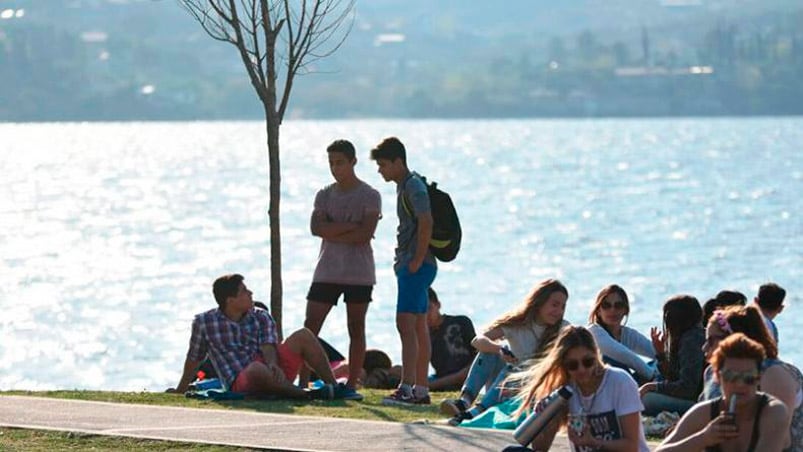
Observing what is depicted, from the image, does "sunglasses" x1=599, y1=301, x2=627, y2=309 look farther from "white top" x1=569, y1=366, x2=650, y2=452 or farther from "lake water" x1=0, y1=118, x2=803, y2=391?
"lake water" x1=0, y1=118, x2=803, y2=391

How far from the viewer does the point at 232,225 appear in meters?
72.1

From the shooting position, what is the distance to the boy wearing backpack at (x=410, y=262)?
1284 cm

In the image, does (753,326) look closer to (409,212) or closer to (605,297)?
(605,297)

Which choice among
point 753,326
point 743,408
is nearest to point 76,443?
point 753,326

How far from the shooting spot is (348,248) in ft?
44.6

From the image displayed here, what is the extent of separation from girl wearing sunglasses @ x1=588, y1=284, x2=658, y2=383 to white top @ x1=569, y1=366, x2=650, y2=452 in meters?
3.30

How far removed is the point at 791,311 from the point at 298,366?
84.8 ft

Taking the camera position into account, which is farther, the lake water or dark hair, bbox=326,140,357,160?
the lake water

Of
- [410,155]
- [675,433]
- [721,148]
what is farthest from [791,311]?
[721,148]

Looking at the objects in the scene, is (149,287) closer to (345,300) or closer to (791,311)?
(791,311)

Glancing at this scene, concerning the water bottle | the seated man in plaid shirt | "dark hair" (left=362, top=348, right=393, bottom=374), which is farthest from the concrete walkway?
"dark hair" (left=362, top=348, right=393, bottom=374)

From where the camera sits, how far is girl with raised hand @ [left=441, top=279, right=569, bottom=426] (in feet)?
38.2

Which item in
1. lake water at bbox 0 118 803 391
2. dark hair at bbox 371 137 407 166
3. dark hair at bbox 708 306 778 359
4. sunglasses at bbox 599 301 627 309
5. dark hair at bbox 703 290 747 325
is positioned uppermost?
dark hair at bbox 371 137 407 166

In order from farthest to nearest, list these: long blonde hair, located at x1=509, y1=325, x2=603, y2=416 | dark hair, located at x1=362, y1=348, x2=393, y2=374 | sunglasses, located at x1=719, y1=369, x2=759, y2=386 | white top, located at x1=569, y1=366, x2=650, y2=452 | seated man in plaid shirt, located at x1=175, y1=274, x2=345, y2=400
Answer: dark hair, located at x1=362, y1=348, x2=393, y2=374, seated man in plaid shirt, located at x1=175, y1=274, x2=345, y2=400, white top, located at x1=569, y1=366, x2=650, y2=452, long blonde hair, located at x1=509, y1=325, x2=603, y2=416, sunglasses, located at x1=719, y1=369, x2=759, y2=386
